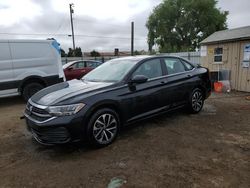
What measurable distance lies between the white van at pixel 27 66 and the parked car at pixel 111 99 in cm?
330

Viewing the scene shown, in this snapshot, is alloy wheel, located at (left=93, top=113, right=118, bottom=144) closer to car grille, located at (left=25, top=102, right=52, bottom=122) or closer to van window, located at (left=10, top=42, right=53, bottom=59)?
car grille, located at (left=25, top=102, right=52, bottom=122)

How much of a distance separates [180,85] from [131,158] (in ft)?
7.48

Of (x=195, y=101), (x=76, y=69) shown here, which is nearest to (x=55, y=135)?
(x=195, y=101)

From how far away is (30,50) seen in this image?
23.2 feet

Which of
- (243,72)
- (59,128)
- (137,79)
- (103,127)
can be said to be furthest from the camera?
(243,72)

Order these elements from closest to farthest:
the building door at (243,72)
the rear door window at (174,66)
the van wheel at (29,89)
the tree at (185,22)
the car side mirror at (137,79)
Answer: the car side mirror at (137,79), the rear door window at (174,66), the van wheel at (29,89), the building door at (243,72), the tree at (185,22)

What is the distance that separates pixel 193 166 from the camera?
303 centimetres

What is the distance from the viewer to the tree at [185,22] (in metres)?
32.0

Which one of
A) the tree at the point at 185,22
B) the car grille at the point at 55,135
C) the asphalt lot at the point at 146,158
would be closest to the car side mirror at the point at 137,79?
the asphalt lot at the point at 146,158

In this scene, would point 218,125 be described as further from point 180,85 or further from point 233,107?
point 233,107

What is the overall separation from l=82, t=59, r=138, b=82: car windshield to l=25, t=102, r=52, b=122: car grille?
1.28 m

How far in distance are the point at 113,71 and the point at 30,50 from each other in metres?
3.96

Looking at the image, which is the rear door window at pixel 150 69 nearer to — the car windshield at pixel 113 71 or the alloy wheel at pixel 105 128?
the car windshield at pixel 113 71

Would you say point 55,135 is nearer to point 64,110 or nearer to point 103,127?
point 64,110
